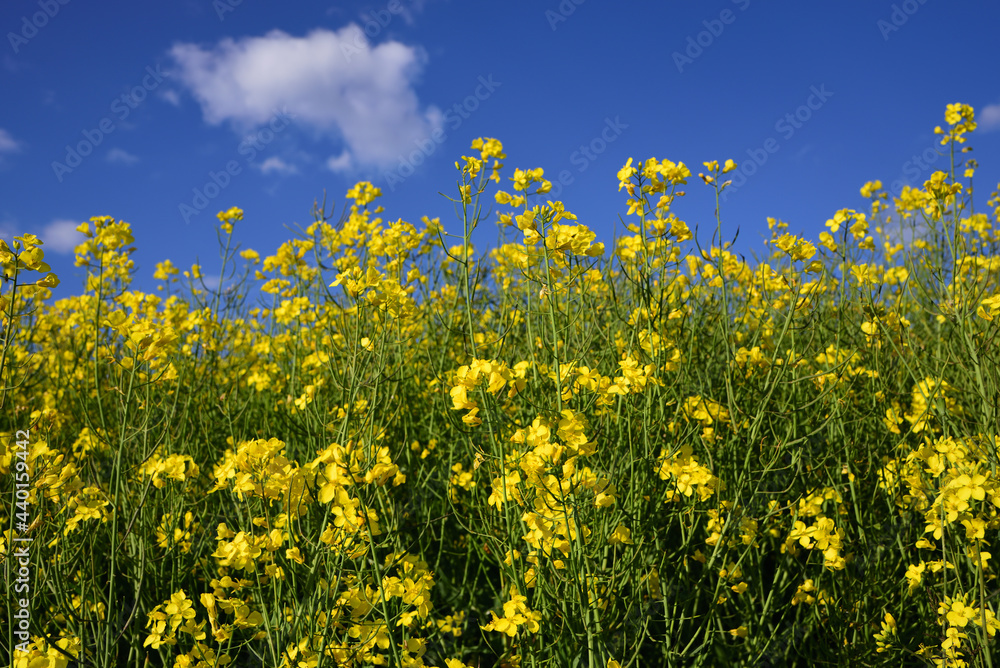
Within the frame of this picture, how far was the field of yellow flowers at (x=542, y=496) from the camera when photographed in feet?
4.70

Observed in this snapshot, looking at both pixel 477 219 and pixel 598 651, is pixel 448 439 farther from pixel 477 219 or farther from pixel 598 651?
pixel 598 651

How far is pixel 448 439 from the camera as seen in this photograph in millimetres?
2781

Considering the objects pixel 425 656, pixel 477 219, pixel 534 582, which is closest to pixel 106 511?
pixel 425 656

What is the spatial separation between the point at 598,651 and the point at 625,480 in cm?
74

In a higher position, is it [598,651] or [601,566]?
[601,566]

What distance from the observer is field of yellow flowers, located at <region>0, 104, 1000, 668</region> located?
4.70 feet

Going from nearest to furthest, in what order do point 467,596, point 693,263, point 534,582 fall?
point 534,582
point 467,596
point 693,263

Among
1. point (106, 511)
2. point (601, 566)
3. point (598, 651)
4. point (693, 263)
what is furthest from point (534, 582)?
point (693, 263)

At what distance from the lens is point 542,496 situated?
1384 mm

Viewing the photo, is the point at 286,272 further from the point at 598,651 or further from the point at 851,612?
the point at 851,612

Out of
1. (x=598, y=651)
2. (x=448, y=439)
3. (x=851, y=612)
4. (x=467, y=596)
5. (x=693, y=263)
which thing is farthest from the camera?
(x=693, y=263)

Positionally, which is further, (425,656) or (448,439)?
(448,439)

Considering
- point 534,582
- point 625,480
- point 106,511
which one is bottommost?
point 534,582

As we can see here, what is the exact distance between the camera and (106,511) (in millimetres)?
2129
